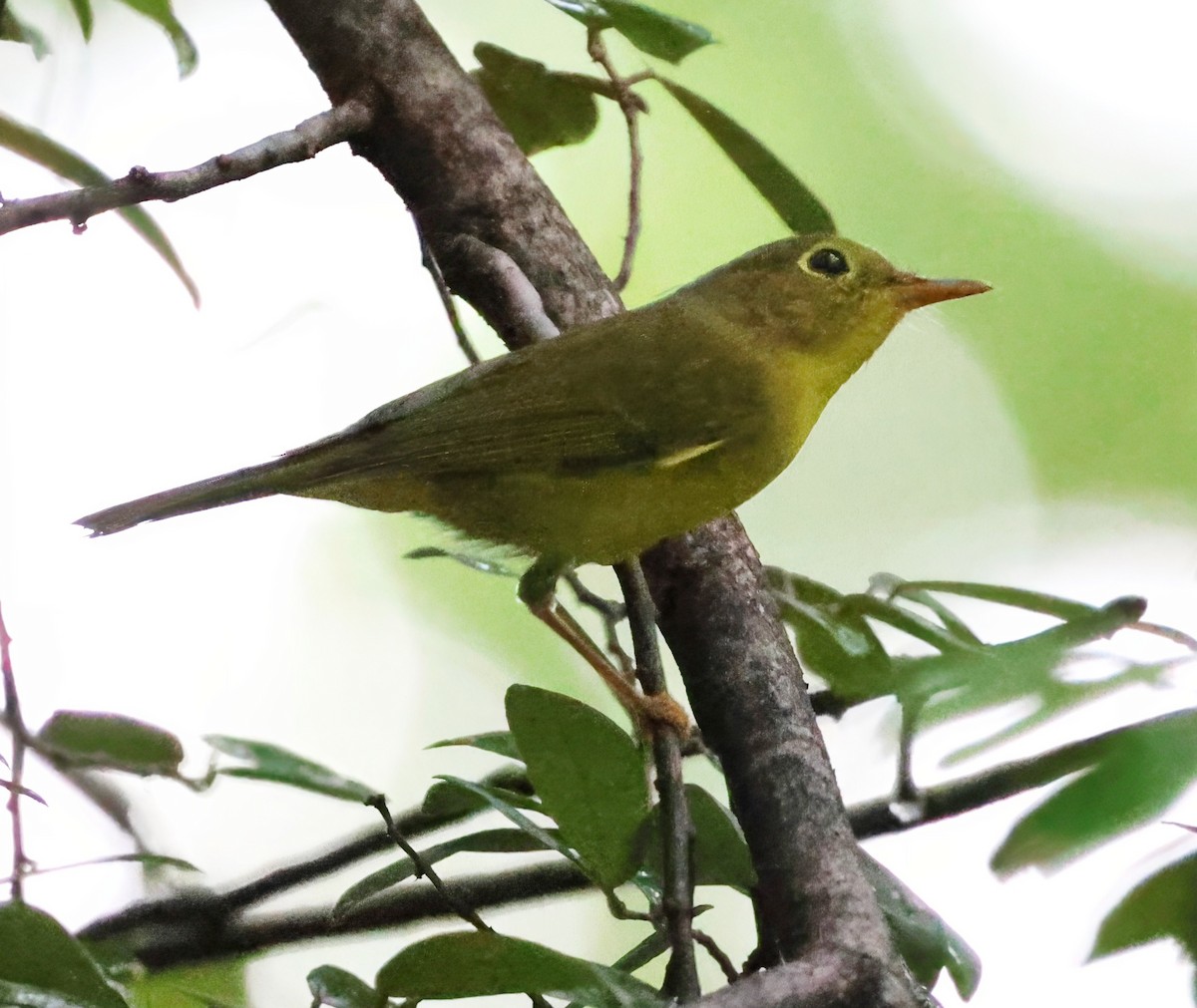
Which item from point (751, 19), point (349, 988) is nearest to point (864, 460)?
point (751, 19)

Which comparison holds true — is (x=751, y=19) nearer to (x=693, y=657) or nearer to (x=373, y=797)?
(x=693, y=657)

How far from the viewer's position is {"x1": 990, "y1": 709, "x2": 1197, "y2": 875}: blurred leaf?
135cm

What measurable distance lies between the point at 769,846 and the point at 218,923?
992mm

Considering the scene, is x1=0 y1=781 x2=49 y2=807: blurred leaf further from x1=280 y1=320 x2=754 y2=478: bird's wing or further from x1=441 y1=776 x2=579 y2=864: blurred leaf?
x1=280 y1=320 x2=754 y2=478: bird's wing

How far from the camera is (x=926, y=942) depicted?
1.73 m

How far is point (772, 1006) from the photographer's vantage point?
1.17 meters

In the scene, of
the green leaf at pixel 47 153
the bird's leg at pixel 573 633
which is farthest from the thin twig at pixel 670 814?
the green leaf at pixel 47 153

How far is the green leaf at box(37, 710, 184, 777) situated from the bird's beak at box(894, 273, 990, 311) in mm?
1654

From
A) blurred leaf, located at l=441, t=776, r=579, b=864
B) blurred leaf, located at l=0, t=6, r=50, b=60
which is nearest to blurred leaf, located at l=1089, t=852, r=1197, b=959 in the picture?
blurred leaf, located at l=441, t=776, r=579, b=864

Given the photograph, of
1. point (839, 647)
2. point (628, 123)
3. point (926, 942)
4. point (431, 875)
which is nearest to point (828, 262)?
point (628, 123)

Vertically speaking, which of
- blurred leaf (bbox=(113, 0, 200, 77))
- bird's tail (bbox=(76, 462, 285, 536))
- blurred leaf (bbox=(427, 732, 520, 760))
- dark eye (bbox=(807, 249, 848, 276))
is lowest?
blurred leaf (bbox=(427, 732, 520, 760))

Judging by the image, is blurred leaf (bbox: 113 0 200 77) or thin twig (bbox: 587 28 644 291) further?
thin twig (bbox: 587 28 644 291)

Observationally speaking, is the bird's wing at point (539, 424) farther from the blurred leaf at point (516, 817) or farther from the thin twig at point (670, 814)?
the blurred leaf at point (516, 817)

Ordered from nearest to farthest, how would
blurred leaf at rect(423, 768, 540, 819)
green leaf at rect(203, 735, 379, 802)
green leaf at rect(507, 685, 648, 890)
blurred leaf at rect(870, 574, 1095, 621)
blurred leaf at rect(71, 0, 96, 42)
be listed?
1. green leaf at rect(507, 685, 648, 890)
2. blurred leaf at rect(423, 768, 540, 819)
3. blurred leaf at rect(870, 574, 1095, 621)
4. green leaf at rect(203, 735, 379, 802)
5. blurred leaf at rect(71, 0, 96, 42)
